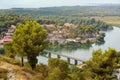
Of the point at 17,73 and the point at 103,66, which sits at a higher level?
the point at 103,66

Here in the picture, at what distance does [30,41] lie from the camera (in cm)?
2419

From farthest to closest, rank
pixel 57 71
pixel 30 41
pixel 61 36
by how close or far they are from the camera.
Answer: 1. pixel 61 36
2. pixel 30 41
3. pixel 57 71

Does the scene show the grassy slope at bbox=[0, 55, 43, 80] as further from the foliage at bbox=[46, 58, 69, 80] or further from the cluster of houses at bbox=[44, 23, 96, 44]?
the cluster of houses at bbox=[44, 23, 96, 44]

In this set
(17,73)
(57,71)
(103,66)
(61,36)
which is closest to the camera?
(103,66)

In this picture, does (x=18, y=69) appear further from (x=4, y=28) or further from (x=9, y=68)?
(x=4, y=28)

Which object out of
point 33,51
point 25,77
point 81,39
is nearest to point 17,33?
point 33,51

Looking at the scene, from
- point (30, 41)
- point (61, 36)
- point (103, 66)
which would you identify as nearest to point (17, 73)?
point (30, 41)

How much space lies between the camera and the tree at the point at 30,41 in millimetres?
24391

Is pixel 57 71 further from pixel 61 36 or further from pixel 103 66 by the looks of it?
pixel 61 36

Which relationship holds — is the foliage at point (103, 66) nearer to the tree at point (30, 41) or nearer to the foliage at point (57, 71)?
the foliage at point (57, 71)

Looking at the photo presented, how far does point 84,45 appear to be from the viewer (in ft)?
377

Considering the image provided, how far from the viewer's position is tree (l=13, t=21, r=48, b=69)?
80.0ft

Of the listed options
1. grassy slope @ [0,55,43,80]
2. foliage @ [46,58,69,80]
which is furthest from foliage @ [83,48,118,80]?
grassy slope @ [0,55,43,80]

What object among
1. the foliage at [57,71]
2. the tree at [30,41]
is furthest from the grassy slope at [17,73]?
the tree at [30,41]
